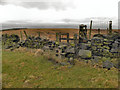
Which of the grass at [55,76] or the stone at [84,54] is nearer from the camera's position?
the grass at [55,76]

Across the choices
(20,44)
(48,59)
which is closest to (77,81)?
(48,59)

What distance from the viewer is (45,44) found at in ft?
59.9

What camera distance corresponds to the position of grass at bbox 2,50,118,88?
7497mm

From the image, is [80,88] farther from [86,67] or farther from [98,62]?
[98,62]

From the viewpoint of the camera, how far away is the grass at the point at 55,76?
7.50 meters

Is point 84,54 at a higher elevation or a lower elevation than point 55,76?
higher

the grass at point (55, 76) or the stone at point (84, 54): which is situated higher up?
the stone at point (84, 54)

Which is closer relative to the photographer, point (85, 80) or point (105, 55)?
point (85, 80)

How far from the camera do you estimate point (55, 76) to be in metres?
8.72

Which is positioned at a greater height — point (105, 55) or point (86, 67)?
point (105, 55)

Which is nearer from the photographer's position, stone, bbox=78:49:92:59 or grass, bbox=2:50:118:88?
grass, bbox=2:50:118:88

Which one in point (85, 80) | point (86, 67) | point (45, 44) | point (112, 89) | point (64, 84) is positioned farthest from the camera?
point (45, 44)

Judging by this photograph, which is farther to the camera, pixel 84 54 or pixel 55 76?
pixel 84 54

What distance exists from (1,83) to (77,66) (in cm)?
719
